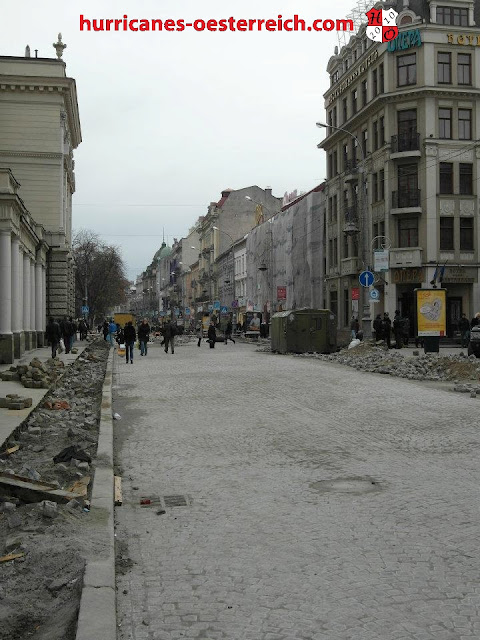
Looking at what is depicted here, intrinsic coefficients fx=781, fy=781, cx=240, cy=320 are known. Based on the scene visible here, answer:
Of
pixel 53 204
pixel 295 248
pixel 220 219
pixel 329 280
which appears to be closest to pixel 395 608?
pixel 53 204

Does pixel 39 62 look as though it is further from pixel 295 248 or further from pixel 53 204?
pixel 295 248

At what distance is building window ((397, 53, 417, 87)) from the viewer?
45344 mm

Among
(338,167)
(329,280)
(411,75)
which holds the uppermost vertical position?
(411,75)

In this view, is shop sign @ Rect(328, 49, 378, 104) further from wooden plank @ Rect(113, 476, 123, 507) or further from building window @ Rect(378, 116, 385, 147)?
wooden plank @ Rect(113, 476, 123, 507)

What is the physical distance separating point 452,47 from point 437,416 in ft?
126

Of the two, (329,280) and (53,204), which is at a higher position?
(53,204)

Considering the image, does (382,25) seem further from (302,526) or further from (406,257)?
(302,526)

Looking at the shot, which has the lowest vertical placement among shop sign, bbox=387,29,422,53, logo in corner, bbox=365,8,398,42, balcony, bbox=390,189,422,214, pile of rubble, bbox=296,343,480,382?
pile of rubble, bbox=296,343,480,382

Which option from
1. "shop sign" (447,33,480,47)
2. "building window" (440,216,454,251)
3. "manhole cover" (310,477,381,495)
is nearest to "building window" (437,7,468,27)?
"shop sign" (447,33,480,47)

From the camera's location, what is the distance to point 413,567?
4777mm

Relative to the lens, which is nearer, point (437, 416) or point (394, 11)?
point (437, 416)

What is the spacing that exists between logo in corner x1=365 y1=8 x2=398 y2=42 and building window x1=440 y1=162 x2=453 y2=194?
26.0 feet

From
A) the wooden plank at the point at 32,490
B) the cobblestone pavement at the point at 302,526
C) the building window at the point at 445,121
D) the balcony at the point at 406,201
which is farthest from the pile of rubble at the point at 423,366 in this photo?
the building window at the point at 445,121

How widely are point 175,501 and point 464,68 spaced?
144ft
